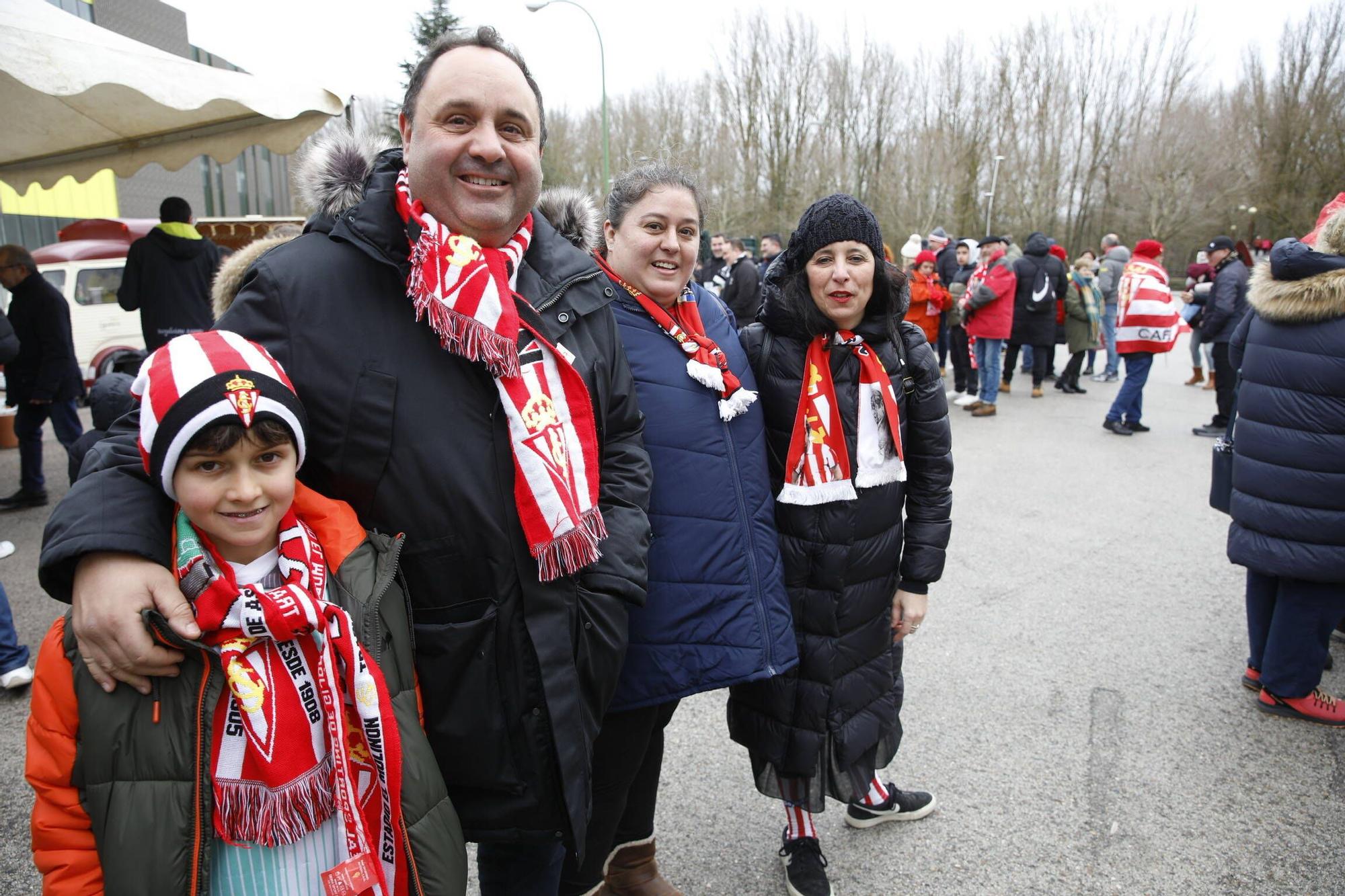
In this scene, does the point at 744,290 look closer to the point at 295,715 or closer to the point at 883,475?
the point at 883,475

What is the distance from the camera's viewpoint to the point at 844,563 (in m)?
2.26

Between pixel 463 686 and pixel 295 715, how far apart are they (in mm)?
293

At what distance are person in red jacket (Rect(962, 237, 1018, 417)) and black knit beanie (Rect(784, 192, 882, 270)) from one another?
7894 mm

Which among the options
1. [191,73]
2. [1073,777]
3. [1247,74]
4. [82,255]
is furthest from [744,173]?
[1073,777]

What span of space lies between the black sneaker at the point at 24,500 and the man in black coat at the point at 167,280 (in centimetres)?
140

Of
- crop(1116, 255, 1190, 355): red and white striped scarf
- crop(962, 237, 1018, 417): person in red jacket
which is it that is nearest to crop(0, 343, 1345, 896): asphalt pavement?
crop(1116, 255, 1190, 355): red and white striped scarf

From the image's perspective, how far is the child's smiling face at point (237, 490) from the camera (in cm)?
133

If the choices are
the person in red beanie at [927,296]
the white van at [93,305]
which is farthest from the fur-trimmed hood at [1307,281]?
the white van at [93,305]

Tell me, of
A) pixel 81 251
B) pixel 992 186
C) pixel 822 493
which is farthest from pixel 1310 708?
pixel 992 186

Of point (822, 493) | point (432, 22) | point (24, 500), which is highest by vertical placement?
point (432, 22)

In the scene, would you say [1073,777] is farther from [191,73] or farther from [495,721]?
[191,73]

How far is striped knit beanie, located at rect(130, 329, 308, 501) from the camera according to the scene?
1.29 metres

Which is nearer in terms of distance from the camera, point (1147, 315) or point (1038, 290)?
point (1147, 315)

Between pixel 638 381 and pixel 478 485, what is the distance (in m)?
0.65
